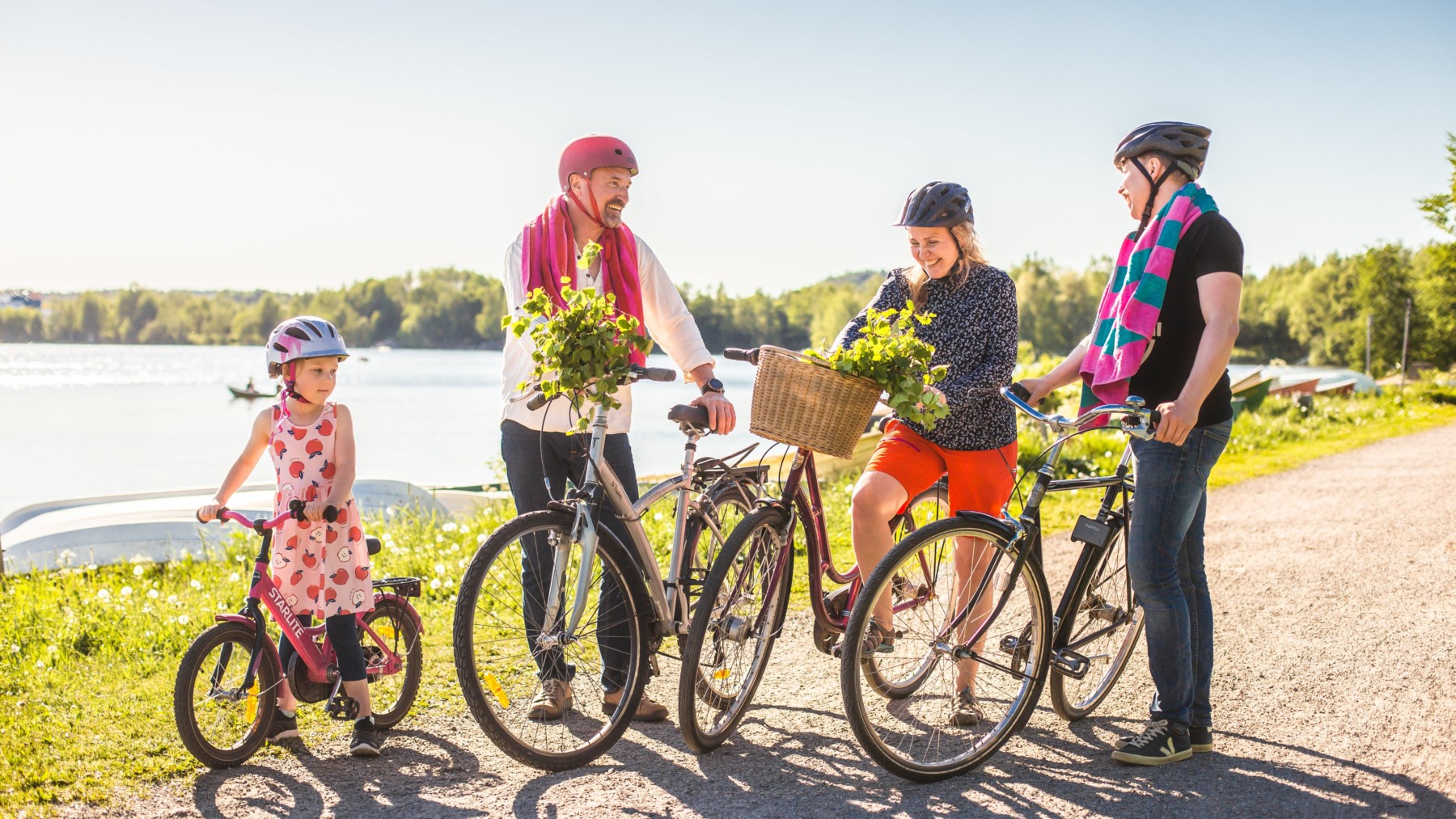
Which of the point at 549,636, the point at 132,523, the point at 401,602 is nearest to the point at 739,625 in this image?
the point at 549,636

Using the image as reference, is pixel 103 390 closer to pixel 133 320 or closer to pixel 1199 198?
pixel 133 320

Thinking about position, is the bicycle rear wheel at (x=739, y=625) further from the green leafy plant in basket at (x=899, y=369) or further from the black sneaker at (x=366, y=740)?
the black sneaker at (x=366, y=740)

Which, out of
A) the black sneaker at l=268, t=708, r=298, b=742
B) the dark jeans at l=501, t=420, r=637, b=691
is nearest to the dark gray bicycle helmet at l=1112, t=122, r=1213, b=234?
the dark jeans at l=501, t=420, r=637, b=691

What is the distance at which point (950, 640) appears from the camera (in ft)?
12.3

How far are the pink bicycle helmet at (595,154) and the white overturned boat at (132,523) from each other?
17.4 feet

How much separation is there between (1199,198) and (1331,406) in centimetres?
1864

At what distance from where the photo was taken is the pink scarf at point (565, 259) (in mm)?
4039

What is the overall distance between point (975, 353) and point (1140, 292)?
2.30 feet

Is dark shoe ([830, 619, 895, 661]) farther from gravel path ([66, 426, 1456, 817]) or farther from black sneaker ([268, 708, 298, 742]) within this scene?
black sneaker ([268, 708, 298, 742])

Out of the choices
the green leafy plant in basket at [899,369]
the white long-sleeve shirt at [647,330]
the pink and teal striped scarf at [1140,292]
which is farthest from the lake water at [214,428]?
the pink and teal striped scarf at [1140,292]

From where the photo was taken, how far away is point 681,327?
445cm

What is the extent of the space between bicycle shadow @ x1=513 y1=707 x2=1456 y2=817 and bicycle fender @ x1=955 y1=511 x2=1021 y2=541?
0.76 metres

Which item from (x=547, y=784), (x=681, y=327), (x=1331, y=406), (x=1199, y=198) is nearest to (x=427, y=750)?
(x=547, y=784)

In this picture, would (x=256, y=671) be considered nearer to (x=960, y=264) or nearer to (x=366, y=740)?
(x=366, y=740)
